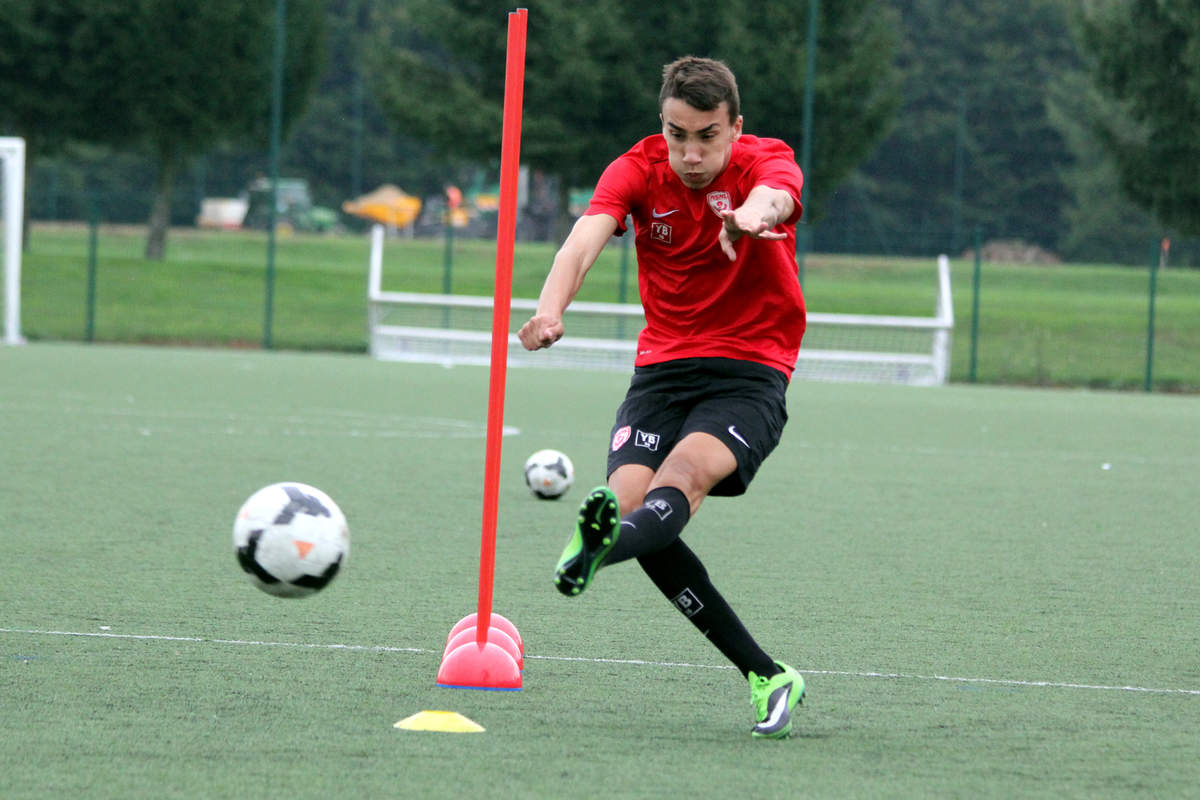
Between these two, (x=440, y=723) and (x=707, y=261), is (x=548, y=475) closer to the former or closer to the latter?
(x=707, y=261)

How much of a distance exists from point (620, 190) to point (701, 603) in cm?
114

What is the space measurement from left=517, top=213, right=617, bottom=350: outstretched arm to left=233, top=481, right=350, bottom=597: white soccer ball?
967 mm

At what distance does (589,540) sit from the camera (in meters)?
4.15

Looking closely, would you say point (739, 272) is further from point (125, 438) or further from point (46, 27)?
point (46, 27)

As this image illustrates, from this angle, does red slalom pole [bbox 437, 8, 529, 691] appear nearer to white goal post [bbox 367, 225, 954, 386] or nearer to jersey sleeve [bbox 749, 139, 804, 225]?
jersey sleeve [bbox 749, 139, 804, 225]

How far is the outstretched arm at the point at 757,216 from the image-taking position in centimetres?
423

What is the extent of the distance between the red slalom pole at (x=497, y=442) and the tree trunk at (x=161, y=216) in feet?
93.5

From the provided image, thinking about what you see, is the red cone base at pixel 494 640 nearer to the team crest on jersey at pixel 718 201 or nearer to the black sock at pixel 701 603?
the black sock at pixel 701 603

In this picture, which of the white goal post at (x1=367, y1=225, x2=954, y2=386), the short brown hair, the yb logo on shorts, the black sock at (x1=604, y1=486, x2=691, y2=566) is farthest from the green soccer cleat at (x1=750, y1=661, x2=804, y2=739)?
the white goal post at (x1=367, y1=225, x2=954, y2=386)

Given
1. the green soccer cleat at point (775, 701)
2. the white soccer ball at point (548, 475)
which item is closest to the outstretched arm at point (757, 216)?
the green soccer cleat at point (775, 701)

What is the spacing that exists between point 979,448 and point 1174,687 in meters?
8.45

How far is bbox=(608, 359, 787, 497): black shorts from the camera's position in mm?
4703

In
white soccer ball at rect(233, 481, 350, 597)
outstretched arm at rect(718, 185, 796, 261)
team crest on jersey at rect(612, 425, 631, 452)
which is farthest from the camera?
white soccer ball at rect(233, 481, 350, 597)

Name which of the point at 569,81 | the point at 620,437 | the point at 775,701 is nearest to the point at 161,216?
the point at 569,81
